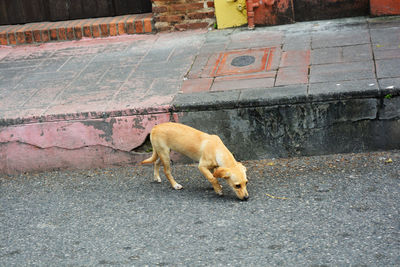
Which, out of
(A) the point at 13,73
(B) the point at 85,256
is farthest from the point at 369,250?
(A) the point at 13,73

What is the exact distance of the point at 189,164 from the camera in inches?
199

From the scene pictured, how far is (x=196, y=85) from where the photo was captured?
5383 millimetres

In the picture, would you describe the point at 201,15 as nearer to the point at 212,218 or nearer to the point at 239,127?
the point at 239,127

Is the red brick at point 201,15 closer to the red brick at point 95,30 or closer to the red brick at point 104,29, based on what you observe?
the red brick at point 104,29

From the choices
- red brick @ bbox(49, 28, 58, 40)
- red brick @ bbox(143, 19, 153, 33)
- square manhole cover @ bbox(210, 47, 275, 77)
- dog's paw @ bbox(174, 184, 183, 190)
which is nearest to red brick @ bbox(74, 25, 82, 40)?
red brick @ bbox(49, 28, 58, 40)

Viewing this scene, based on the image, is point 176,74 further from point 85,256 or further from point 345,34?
point 85,256

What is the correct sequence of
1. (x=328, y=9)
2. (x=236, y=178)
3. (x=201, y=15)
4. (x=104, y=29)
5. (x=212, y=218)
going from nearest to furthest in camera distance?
(x=212, y=218) → (x=236, y=178) → (x=328, y=9) → (x=201, y=15) → (x=104, y=29)

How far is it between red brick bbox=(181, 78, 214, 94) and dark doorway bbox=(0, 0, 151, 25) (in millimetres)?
2686

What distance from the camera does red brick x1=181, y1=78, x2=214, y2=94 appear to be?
526 cm

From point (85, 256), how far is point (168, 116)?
1.78 metres

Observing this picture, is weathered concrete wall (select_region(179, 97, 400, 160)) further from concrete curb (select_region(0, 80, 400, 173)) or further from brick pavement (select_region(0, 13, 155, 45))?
brick pavement (select_region(0, 13, 155, 45))

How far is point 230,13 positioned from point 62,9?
261cm

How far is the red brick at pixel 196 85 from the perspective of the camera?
17.2ft

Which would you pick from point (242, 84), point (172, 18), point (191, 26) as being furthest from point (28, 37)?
point (242, 84)
